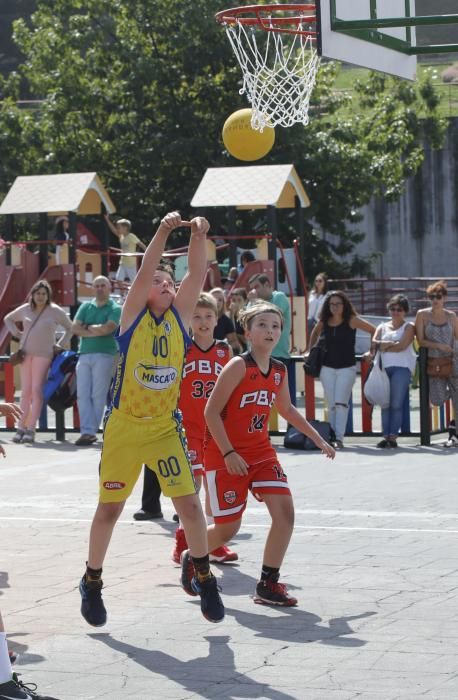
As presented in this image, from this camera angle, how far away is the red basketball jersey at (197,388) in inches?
351

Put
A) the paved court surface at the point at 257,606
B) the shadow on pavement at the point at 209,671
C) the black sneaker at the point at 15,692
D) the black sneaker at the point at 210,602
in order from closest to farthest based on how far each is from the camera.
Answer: the black sneaker at the point at 15,692
the shadow on pavement at the point at 209,671
the paved court surface at the point at 257,606
the black sneaker at the point at 210,602

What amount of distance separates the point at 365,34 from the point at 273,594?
13.8 ft

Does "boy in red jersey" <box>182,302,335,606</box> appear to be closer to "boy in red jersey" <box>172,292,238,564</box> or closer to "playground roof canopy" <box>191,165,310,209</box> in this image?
"boy in red jersey" <box>172,292,238,564</box>

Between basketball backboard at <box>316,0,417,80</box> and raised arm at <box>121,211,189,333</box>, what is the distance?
2739 mm

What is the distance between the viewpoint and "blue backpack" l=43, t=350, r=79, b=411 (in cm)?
1563

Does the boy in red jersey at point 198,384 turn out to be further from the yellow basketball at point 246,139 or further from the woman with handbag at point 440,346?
the yellow basketball at point 246,139

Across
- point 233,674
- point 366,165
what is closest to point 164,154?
point 366,165

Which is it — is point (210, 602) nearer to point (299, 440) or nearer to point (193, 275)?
point (193, 275)

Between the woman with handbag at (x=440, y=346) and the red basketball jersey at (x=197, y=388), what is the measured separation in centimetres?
608

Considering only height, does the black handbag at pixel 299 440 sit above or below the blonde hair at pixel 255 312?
below

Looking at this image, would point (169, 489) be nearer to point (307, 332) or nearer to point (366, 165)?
point (307, 332)

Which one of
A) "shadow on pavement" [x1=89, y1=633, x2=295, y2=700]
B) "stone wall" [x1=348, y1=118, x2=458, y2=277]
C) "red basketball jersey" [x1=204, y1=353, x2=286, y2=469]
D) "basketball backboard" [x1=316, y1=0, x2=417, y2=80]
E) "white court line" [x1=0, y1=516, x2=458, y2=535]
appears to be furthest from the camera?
"stone wall" [x1=348, y1=118, x2=458, y2=277]

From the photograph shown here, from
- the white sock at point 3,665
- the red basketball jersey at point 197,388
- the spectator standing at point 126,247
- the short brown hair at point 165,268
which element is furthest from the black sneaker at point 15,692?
the spectator standing at point 126,247

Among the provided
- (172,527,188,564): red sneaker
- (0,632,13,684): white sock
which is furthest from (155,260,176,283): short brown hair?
(0,632,13,684): white sock
